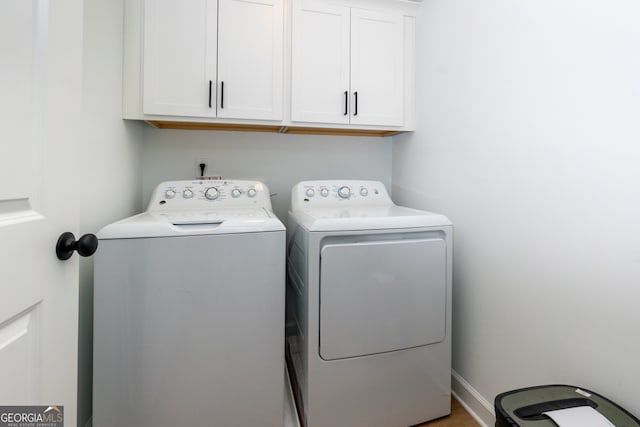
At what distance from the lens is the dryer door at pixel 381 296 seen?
1212 mm

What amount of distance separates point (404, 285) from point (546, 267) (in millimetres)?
536

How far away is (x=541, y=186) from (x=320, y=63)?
132cm

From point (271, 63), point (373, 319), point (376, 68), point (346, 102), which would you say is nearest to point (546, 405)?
point (373, 319)

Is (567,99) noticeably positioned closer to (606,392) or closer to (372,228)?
(372,228)

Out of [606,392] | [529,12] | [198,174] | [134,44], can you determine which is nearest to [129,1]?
[134,44]

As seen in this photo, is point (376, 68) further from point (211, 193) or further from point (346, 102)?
point (211, 193)

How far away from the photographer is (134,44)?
4.79 ft

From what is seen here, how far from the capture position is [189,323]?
1108 mm

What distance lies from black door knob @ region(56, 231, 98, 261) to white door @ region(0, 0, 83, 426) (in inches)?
0.5

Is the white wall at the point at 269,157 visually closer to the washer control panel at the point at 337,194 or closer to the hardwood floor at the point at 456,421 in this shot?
the washer control panel at the point at 337,194

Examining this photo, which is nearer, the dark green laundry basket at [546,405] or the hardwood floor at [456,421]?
the dark green laundry basket at [546,405]

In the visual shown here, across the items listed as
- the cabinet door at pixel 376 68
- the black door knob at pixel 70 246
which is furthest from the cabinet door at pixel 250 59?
the black door knob at pixel 70 246

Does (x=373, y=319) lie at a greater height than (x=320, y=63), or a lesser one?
lesser

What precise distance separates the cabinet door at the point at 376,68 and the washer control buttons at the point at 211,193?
36.7 inches
